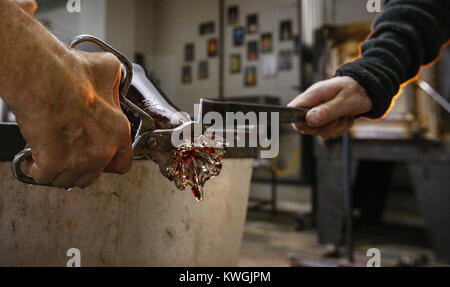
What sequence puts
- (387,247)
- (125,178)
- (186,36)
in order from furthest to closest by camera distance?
1. (186,36)
2. (387,247)
3. (125,178)

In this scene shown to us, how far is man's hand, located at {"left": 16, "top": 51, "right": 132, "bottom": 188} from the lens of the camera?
1.09 ft

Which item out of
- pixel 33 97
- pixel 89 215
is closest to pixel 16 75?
pixel 33 97

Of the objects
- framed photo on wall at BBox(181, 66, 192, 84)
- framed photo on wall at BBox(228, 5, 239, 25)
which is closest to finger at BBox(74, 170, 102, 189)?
framed photo on wall at BBox(181, 66, 192, 84)

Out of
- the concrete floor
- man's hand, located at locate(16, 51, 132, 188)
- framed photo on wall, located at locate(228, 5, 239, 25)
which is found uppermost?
framed photo on wall, located at locate(228, 5, 239, 25)

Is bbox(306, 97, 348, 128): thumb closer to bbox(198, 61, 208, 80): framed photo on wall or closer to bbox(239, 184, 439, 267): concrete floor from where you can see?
bbox(239, 184, 439, 267): concrete floor

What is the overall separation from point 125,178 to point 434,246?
201 cm

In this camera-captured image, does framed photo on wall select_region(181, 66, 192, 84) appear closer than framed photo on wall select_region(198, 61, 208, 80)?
Yes

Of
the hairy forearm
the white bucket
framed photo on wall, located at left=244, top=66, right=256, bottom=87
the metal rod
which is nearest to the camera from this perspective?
the hairy forearm

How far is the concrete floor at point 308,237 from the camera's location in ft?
7.13

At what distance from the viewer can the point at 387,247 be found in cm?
251
